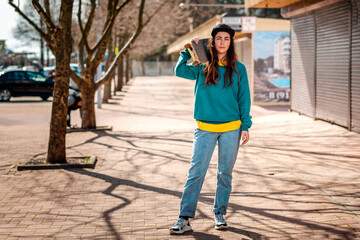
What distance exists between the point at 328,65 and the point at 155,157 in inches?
244

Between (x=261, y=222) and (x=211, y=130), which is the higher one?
(x=211, y=130)

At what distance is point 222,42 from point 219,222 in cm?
161

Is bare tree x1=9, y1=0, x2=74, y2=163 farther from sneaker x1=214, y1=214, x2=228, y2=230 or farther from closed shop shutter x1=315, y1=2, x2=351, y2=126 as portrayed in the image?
closed shop shutter x1=315, y1=2, x2=351, y2=126

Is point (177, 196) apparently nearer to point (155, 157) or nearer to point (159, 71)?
point (155, 157)

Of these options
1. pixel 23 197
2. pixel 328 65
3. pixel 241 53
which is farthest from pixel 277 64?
pixel 23 197

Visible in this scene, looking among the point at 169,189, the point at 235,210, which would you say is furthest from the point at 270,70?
the point at 235,210

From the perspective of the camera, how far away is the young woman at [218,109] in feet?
15.9

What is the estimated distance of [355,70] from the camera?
11.8 meters

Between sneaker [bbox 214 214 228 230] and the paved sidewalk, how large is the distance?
6cm

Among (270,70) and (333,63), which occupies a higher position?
(333,63)

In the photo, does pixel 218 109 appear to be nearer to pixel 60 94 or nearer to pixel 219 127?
pixel 219 127

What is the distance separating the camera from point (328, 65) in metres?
13.7

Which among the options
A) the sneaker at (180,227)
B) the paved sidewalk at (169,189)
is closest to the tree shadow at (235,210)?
the paved sidewalk at (169,189)

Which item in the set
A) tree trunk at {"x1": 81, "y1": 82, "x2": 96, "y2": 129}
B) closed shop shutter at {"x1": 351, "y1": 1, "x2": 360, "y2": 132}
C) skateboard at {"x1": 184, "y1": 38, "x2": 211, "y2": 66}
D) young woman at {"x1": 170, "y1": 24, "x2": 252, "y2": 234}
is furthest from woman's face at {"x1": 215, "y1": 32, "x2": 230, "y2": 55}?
tree trunk at {"x1": 81, "y1": 82, "x2": 96, "y2": 129}
